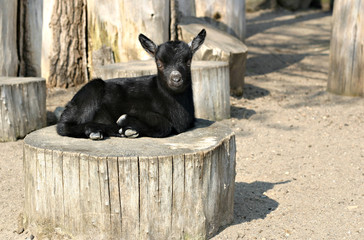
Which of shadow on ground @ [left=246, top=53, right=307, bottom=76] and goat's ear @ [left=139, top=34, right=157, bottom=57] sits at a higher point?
goat's ear @ [left=139, top=34, right=157, bottom=57]

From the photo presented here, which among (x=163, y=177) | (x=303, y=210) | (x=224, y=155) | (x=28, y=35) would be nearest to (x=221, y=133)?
(x=224, y=155)

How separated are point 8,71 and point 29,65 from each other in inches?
32.5

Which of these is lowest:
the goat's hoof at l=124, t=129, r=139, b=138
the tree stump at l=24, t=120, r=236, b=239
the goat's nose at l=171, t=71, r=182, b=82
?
the tree stump at l=24, t=120, r=236, b=239

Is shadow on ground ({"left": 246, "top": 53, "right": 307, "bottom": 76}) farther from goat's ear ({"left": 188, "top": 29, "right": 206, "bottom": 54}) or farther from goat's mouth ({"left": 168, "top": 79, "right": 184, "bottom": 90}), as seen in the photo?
goat's mouth ({"left": 168, "top": 79, "right": 184, "bottom": 90})

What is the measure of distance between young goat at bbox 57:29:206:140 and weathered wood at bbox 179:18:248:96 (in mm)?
4205

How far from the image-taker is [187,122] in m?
5.07

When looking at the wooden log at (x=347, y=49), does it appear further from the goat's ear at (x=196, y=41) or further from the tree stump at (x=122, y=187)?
the tree stump at (x=122, y=187)

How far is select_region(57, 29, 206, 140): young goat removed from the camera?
4.80m

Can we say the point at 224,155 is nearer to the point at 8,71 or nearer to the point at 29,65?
the point at 8,71

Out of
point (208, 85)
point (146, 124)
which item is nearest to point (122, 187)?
point (146, 124)

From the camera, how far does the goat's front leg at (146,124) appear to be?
478cm

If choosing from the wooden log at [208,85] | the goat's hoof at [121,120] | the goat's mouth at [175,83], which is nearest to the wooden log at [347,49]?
the wooden log at [208,85]

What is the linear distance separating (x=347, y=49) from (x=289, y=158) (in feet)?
11.7

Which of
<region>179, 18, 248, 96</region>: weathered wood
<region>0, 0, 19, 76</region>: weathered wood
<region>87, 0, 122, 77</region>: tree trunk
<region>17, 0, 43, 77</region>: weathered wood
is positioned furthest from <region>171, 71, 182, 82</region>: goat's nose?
<region>17, 0, 43, 77</region>: weathered wood
